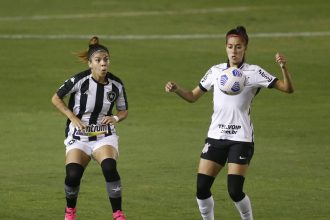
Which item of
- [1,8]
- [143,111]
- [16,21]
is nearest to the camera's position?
[143,111]

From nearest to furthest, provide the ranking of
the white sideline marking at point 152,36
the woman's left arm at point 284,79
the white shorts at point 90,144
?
1. the woman's left arm at point 284,79
2. the white shorts at point 90,144
3. the white sideline marking at point 152,36

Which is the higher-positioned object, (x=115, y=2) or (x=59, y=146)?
(x=115, y=2)

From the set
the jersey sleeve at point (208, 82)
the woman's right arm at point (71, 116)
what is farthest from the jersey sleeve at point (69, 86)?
the jersey sleeve at point (208, 82)

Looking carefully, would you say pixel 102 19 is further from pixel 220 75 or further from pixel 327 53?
pixel 220 75

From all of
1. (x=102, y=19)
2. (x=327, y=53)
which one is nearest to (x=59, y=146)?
(x=327, y=53)

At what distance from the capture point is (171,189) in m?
18.1

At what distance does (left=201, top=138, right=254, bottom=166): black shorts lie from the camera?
1389cm

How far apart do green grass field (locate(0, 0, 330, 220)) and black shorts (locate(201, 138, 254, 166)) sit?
77.3 inches

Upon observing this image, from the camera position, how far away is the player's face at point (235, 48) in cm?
1391

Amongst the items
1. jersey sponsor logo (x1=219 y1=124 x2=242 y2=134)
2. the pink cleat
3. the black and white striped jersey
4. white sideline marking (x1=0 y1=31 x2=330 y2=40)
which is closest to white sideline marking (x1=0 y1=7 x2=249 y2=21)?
white sideline marking (x1=0 y1=31 x2=330 y2=40)

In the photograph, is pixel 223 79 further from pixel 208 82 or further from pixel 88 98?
pixel 88 98

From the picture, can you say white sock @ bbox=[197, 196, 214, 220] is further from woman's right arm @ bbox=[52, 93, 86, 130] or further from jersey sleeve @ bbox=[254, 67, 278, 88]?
woman's right arm @ bbox=[52, 93, 86, 130]

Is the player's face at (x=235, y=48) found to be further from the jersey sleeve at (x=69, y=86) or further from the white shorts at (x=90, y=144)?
the jersey sleeve at (x=69, y=86)

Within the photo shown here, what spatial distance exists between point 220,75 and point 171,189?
14.3 feet
